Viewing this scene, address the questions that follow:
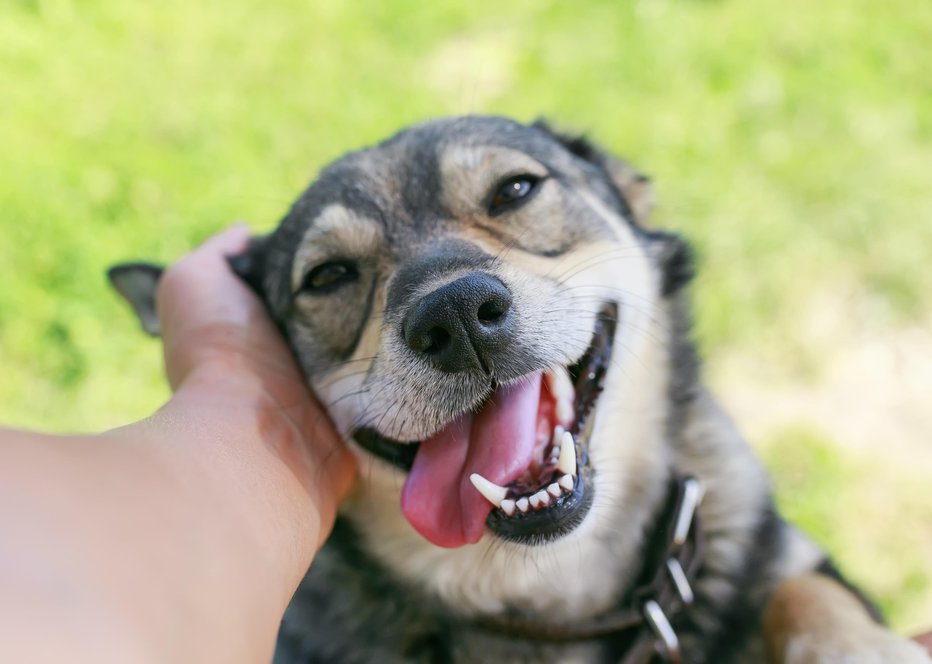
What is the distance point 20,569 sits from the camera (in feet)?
3.39

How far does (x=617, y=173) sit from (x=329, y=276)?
1246 mm

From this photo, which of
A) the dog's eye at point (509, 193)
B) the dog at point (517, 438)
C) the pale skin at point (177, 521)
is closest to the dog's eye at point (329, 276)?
the dog at point (517, 438)

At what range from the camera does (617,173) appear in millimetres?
3102

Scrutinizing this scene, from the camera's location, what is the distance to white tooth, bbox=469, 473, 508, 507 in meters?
1.92

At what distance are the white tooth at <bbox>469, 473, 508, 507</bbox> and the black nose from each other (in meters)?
0.27

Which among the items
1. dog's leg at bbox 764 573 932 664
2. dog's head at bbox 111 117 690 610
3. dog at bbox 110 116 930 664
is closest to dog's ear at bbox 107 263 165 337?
dog's head at bbox 111 117 690 610

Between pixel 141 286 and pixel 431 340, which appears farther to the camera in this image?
pixel 141 286

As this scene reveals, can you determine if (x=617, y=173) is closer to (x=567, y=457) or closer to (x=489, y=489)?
(x=567, y=457)

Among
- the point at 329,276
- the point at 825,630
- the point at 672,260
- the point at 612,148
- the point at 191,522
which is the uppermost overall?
the point at 191,522

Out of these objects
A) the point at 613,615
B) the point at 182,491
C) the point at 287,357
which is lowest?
the point at 613,615

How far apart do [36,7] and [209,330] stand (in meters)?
5.69

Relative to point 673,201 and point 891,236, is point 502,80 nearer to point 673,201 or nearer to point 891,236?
point 673,201

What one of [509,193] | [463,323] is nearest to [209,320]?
[463,323]

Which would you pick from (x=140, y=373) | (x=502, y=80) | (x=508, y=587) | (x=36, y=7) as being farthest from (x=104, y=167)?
(x=508, y=587)
